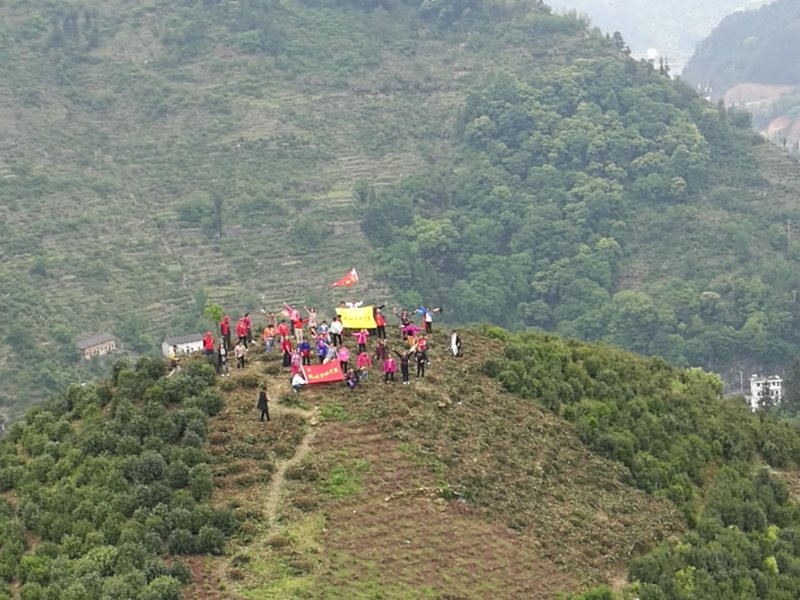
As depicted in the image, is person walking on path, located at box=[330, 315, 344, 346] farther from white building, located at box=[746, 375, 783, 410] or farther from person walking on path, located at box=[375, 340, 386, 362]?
white building, located at box=[746, 375, 783, 410]

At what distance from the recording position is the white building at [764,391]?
92.6 meters

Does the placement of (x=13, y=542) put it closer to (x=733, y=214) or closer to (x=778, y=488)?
(x=778, y=488)

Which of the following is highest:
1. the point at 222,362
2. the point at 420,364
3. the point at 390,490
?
the point at 222,362

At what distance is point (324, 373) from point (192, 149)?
97.2 meters

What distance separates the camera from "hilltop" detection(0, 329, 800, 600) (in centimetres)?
2919

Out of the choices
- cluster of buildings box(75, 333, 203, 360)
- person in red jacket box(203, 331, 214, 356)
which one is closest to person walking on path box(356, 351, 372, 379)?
person in red jacket box(203, 331, 214, 356)

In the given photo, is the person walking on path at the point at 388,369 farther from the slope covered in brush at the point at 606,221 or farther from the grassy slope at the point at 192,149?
the slope covered in brush at the point at 606,221

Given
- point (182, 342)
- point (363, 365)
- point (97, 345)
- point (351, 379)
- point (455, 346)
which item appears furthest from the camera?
point (97, 345)

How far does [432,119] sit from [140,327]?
51.7m

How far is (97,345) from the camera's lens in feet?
322

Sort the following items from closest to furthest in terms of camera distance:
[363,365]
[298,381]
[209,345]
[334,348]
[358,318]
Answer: [298,381] < [363,365] < [209,345] < [334,348] < [358,318]

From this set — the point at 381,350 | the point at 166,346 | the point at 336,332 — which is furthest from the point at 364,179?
the point at 381,350

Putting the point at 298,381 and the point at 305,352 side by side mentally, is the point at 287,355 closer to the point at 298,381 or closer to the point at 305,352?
the point at 305,352

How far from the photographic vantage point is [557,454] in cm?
3616
